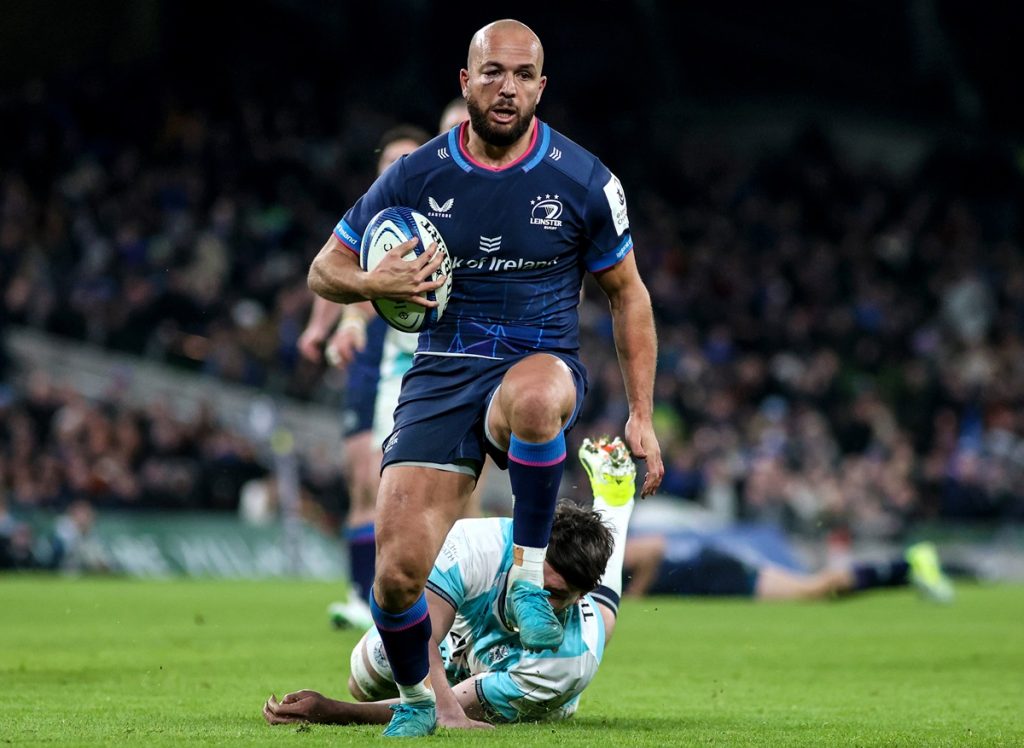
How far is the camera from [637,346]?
232 inches

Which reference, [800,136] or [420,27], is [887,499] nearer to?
[800,136]

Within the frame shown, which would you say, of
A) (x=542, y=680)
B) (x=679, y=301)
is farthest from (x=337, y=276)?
(x=679, y=301)

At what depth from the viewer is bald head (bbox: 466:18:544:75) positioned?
566cm

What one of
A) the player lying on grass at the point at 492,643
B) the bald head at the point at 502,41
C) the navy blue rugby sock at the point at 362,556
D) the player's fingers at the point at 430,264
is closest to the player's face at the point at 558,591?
the player lying on grass at the point at 492,643

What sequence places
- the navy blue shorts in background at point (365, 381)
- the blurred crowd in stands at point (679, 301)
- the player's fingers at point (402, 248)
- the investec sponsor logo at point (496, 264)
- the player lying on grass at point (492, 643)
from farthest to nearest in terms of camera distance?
the blurred crowd in stands at point (679, 301)
the navy blue shorts in background at point (365, 381)
the player lying on grass at point (492, 643)
the investec sponsor logo at point (496, 264)
the player's fingers at point (402, 248)

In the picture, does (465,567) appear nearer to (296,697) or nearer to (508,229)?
(296,697)

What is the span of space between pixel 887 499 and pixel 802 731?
1532 centimetres

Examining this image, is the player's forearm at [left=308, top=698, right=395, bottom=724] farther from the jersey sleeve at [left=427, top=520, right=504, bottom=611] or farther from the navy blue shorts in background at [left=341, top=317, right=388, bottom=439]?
the navy blue shorts in background at [left=341, top=317, right=388, bottom=439]

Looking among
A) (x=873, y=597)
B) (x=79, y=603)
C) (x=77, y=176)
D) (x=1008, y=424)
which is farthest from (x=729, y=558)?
(x=77, y=176)

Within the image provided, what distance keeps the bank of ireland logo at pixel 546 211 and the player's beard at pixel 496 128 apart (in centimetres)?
24

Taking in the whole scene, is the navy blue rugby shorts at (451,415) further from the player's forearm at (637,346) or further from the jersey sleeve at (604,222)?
the jersey sleeve at (604,222)

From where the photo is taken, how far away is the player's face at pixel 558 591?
5863 millimetres

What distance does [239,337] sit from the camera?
21984 mm

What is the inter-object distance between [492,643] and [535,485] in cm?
101
